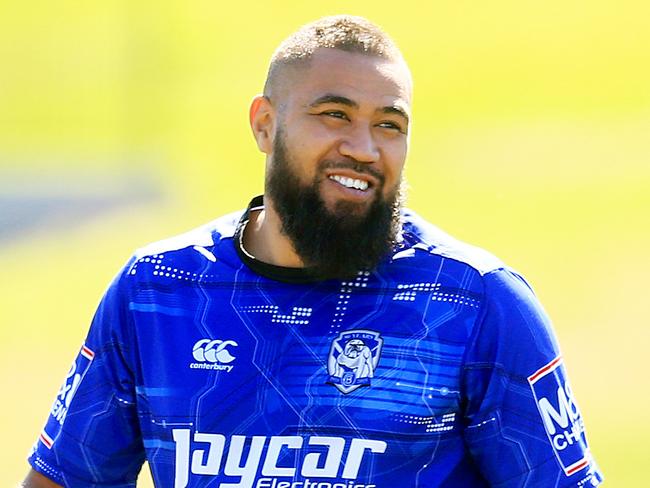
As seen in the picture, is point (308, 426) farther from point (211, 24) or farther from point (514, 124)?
point (211, 24)

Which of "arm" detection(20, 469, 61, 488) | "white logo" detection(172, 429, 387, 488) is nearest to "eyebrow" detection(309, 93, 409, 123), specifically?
"white logo" detection(172, 429, 387, 488)

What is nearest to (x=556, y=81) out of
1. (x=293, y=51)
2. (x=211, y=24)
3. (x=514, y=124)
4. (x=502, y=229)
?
(x=514, y=124)

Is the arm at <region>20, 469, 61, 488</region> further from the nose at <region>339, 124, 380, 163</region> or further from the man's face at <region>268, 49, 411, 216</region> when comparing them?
the nose at <region>339, 124, 380, 163</region>

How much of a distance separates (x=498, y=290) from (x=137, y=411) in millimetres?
748

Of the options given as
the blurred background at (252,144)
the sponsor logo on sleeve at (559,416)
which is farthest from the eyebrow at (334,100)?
the blurred background at (252,144)

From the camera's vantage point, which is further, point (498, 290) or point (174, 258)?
point (174, 258)

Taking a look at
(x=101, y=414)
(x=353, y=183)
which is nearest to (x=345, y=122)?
(x=353, y=183)

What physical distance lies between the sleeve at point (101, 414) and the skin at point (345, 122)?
0.32m

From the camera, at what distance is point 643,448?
5.00 m

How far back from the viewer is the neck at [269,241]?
8.54 ft

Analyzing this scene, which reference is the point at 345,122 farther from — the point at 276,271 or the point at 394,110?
the point at 276,271

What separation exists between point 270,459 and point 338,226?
1.51 feet

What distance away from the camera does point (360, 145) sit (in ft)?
8.06

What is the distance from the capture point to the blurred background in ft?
19.6
